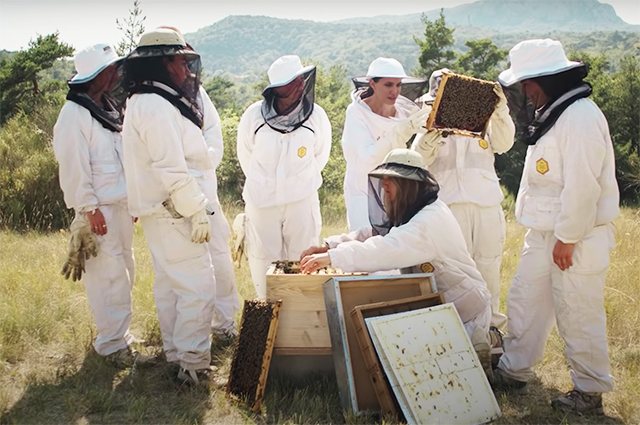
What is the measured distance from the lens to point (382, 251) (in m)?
3.73

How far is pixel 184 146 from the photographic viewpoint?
4016mm

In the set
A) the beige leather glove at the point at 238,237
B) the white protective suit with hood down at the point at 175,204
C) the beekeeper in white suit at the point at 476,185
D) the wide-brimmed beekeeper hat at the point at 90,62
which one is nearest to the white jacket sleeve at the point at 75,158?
the wide-brimmed beekeeper hat at the point at 90,62

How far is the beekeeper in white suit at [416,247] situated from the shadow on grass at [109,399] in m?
1.17

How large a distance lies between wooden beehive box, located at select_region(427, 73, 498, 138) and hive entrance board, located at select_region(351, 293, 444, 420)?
1423 millimetres

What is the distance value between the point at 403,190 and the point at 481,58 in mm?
21322

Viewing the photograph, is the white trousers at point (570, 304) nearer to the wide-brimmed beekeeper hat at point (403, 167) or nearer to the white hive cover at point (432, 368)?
the white hive cover at point (432, 368)

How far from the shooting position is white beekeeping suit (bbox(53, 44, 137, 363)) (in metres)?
4.33

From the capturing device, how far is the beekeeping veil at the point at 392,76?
5.10m

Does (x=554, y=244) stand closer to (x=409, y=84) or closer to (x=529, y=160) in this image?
(x=529, y=160)

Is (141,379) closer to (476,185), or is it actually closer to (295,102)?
(295,102)

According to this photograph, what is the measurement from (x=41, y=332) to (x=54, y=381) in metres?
0.90

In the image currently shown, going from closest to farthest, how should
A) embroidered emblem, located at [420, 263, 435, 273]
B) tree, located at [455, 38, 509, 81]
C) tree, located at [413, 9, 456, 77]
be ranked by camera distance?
embroidered emblem, located at [420, 263, 435, 273] < tree, located at [413, 9, 456, 77] < tree, located at [455, 38, 509, 81]

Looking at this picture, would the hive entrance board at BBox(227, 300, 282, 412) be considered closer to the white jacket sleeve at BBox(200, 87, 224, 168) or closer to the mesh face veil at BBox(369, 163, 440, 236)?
the mesh face veil at BBox(369, 163, 440, 236)

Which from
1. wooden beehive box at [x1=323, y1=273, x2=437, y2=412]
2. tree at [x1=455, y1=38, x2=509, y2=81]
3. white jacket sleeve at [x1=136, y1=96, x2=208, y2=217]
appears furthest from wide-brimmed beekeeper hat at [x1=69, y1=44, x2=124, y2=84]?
tree at [x1=455, y1=38, x2=509, y2=81]
